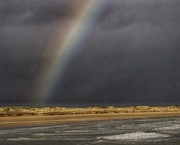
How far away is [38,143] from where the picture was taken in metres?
33.9

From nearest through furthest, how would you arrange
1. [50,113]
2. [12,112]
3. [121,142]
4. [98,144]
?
[98,144] → [121,142] → [12,112] → [50,113]

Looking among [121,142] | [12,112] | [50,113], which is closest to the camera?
[121,142]

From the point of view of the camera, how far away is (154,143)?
33312mm

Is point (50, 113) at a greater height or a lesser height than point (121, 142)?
greater

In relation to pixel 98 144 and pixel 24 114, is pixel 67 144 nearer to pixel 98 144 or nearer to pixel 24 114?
pixel 98 144

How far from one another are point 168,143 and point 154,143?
1.23 metres

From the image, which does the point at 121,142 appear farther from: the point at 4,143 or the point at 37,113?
the point at 37,113

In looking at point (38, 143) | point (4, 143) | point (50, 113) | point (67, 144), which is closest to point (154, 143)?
point (67, 144)

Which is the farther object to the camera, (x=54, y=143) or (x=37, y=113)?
(x=37, y=113)

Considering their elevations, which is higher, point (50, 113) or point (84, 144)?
point (50, 113)

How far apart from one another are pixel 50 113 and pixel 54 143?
6139cm

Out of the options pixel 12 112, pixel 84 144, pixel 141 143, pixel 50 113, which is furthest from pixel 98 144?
pixel 50 113

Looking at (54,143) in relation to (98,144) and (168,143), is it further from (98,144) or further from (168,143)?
(168,143)

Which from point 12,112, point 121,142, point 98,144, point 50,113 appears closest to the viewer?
point 98,144
